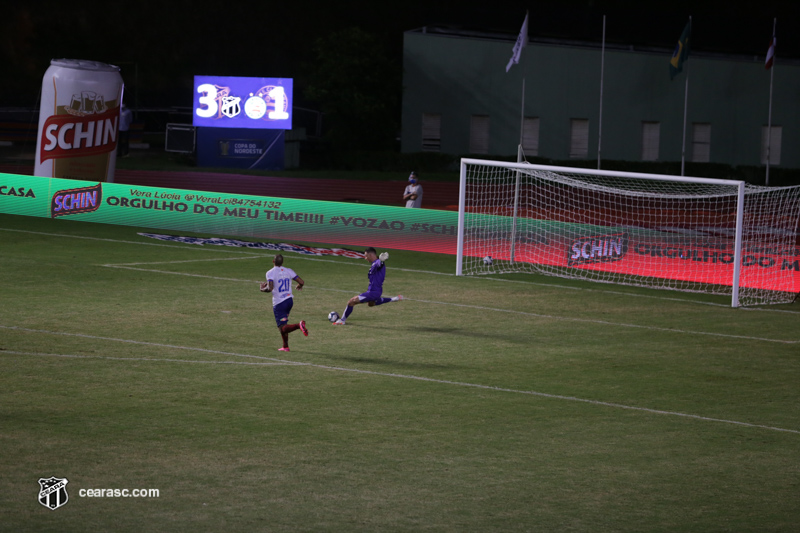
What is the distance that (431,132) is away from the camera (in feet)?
166

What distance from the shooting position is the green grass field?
8711 mm

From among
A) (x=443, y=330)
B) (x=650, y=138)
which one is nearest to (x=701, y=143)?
(x=650, y=138)

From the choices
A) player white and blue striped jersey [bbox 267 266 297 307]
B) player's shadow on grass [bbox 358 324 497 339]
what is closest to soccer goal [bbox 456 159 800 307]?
player's shadow on grass [bbox 358 324 497 339]

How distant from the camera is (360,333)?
55.3ft

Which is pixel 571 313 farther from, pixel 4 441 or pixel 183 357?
pixel 4 441

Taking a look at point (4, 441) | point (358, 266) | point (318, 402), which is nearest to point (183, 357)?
point (318, 402)

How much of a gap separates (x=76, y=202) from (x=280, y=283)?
58.3 ft

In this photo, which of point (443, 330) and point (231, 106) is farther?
point (231, 106)

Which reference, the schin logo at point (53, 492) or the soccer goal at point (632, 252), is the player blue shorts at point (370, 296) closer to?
the soccer goal at point (632, 252)

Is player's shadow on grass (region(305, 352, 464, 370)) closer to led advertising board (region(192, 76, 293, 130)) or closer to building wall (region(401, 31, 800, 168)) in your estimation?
led advertising board (region(192, 76, 293, 130))

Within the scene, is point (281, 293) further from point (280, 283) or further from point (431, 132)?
point (431, 132)

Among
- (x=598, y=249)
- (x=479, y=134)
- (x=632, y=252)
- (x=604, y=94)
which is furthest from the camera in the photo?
(x=479, y=134)

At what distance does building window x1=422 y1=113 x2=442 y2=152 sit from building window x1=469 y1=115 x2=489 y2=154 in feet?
4.97

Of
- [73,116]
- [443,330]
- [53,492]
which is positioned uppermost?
[73,116]
